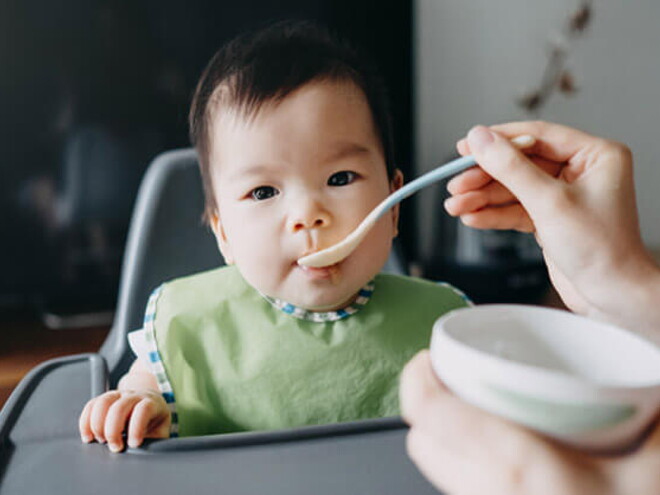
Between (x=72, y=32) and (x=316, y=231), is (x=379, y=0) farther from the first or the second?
(x=316, y=231)

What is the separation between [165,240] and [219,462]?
0.61 meters

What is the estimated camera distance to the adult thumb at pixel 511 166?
1.56ft

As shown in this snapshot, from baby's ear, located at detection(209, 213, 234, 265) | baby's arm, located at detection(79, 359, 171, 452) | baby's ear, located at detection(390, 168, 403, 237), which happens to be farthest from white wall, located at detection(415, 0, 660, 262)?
baby's arm, located at detection(79, 359, 171, 452)

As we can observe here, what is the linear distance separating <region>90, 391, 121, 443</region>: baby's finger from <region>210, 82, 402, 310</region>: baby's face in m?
0.21

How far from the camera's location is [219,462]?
53 cm

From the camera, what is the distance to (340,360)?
805 millimetres

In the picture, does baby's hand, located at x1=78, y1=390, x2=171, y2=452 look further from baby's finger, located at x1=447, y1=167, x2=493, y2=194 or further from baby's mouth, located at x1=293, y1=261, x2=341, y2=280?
baby's finger, located at x1=447, y1=167, x2=493, y2=194

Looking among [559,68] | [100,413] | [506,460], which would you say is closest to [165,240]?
[100,413]

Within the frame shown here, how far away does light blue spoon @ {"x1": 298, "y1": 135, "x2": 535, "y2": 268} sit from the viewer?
542 millimetres

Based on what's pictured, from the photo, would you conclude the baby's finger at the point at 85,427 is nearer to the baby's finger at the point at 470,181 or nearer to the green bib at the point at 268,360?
the green bib at the point at 268,360

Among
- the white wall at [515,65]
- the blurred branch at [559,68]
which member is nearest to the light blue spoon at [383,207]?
the white wall at [515,65]

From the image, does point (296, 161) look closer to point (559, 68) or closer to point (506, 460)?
point (506, 460)

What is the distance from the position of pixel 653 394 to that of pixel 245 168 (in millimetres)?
514

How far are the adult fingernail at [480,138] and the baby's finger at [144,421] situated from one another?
38cm
